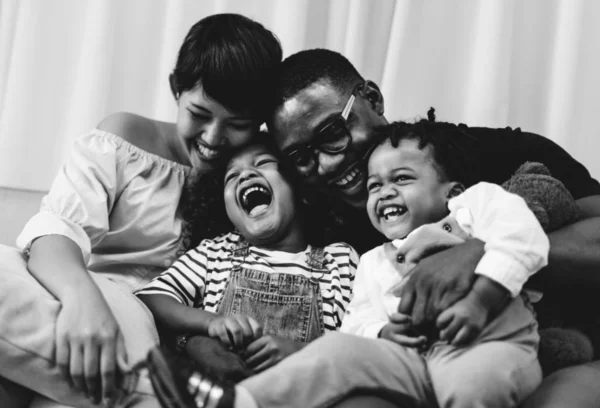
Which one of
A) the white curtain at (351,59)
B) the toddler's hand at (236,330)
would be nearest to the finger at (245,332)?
the toddler's hand at (236,330)

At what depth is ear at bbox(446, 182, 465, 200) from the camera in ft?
4.01

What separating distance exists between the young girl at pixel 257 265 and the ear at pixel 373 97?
0.23m

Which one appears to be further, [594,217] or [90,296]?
[594,217]

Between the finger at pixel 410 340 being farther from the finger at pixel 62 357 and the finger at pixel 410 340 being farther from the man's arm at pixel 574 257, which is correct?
the finger at pixel 62 357

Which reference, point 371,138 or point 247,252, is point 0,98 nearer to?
point 247,252

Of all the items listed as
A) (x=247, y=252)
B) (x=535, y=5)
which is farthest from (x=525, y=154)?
(x=535, y=5)

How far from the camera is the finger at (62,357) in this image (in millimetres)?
965

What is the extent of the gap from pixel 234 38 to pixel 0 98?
40.0 inches

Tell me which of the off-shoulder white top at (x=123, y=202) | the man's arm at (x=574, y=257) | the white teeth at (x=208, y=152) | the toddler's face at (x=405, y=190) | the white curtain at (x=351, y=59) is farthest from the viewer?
the white curtain at (x=351, y=59)

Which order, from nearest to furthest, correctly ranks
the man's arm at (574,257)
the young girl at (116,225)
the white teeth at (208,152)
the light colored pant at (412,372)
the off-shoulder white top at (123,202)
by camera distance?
the light colored pant at (412,372) < the young girl at (116,225) < the man's arm at (574,257) < the off-shoulder white top at (123,202) < the white teeth at (208,152)

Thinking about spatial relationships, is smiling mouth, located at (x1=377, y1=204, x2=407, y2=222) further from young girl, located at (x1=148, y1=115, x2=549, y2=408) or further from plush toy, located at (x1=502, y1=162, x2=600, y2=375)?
plush toy, located at (x1=502, y1=162, x2=600, y2=375)

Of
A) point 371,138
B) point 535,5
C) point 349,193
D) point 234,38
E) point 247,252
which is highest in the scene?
point 535,5

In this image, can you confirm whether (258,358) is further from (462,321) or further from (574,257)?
(574,257)

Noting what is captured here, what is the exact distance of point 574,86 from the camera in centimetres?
181
